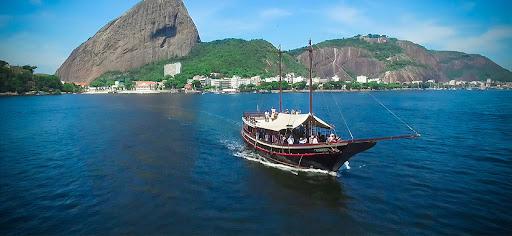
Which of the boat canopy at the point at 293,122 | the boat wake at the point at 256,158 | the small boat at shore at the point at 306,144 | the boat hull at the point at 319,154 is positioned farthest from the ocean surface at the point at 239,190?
the boat canopy at the point at 293,122

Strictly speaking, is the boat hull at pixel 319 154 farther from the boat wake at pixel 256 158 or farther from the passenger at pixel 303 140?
the passenger at pixel 303 140

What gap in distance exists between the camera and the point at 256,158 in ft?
129

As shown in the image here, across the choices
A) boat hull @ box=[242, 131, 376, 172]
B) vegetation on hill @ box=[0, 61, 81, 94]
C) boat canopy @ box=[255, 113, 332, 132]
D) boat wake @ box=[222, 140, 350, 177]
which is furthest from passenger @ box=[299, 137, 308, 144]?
vegetation on hill @ box=[0, 61, 81, 94]

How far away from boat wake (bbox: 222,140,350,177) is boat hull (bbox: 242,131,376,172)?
0.28 metres

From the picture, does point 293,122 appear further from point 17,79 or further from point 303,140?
point 17,79

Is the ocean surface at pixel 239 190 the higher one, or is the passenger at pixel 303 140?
the passenger at pixel 303 140

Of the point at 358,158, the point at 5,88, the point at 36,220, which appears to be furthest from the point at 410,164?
the point at 5,88

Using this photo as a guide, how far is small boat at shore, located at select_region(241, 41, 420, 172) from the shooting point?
101 ft

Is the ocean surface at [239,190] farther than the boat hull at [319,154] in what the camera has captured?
No

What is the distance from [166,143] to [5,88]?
166 m

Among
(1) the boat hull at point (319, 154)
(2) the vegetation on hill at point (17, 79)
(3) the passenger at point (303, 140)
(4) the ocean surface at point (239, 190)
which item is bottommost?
(4) the ocean surface at point (239, 190)

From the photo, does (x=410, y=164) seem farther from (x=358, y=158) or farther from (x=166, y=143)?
(x=166, y=143)

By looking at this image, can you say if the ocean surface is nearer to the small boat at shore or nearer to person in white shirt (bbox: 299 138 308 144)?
the small boat at shore

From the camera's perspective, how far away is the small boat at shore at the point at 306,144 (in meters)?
30.7
